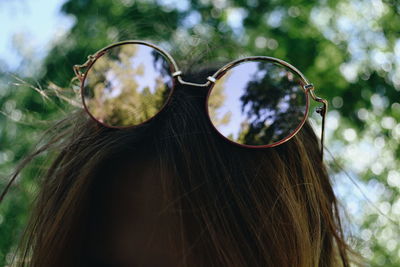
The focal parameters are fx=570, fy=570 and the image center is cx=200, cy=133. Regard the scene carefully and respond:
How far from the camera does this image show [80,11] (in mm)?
5387

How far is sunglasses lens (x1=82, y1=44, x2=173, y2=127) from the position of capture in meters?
1.30

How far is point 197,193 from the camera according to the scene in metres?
1.20

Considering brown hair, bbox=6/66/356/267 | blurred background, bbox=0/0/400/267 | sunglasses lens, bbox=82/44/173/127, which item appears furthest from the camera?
blurred background, bbox=0/0/400/267

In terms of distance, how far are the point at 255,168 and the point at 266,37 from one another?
4.41 meters

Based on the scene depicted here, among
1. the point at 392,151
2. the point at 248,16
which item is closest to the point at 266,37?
the point at 248,16

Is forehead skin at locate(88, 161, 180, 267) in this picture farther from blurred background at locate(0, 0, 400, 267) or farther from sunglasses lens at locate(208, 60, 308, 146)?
blurred background at locate(0, 0, 400, 267)

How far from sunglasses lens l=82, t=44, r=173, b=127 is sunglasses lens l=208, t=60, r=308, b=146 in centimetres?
14

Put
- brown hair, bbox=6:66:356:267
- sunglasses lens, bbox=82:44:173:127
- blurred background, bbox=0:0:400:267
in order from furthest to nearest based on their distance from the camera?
blurred background, bbox=0:0:400:267 → sunglasses lens, bbox=82:44:173:127 → brown hair, bbox=6:66:356:267

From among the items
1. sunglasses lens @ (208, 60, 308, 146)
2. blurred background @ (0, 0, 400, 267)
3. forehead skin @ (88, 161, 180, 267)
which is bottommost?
blurred background @ (0, 0, 400, 267)

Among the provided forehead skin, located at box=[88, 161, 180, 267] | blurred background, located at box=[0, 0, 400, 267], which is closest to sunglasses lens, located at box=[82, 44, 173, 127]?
forehead skin, located at box=[88, 161, 180, 267]

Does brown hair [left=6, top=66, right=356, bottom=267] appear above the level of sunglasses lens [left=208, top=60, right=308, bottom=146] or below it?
below

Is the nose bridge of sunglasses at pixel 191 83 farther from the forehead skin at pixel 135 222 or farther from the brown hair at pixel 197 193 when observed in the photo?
the forehead skin at pixel 135 222

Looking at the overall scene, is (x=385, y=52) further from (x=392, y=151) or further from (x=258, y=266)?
(x=258, y=266)

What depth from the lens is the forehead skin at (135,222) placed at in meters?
1.21
